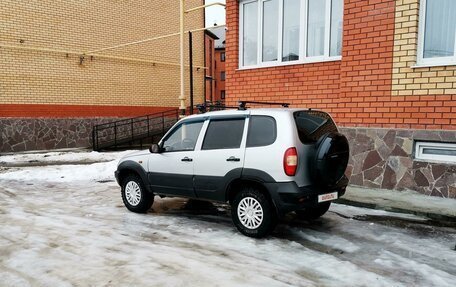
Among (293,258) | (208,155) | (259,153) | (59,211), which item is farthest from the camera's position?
(59,211)

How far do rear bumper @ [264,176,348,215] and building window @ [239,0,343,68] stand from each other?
430 centimetres

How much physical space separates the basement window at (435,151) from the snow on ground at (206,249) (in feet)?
5.26

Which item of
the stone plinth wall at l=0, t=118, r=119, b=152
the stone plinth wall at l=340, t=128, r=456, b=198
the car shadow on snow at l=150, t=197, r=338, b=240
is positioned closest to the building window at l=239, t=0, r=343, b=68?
the stone plinth wall at l=340, t=128, r=456, b=198

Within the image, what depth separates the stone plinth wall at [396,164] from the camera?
6.69 metres

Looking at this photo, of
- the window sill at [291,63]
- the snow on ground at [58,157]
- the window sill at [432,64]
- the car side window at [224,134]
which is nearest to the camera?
the car side window at [224,134]

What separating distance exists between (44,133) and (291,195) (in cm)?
1261

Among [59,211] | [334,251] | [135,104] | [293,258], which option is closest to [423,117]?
[334,251]

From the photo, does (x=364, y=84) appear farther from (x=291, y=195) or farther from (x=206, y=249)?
(x=206, y=249)

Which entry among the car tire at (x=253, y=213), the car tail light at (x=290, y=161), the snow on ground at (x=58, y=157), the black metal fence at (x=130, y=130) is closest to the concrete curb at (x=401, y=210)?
the car tire at (x=253, y=213)

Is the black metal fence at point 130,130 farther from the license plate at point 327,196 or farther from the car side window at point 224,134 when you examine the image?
the license plate at point 327,196

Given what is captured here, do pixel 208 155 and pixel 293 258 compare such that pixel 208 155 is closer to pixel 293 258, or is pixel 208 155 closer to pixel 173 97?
pixel 293 258


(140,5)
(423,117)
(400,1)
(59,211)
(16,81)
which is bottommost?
(59,211)

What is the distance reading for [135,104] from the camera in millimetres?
17562

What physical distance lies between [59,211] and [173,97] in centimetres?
1332
